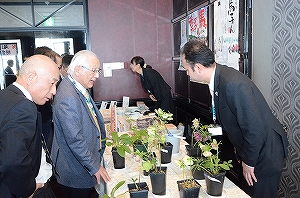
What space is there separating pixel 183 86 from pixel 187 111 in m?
0.46

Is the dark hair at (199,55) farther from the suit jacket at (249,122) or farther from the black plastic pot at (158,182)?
the black plastic pot at (158,182)

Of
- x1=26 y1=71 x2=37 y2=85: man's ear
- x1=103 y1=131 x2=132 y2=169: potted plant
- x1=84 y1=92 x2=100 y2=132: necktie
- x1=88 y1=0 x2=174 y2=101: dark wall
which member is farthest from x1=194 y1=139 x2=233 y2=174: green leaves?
x1=88 y1=0 x2=174 y2=101: dark wall

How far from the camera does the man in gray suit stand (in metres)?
1.65

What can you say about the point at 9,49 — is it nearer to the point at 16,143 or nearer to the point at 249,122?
the point at 16,143

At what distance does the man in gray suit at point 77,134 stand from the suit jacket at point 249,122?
2.69 ft

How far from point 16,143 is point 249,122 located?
121 cm

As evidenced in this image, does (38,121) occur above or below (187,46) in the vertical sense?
below

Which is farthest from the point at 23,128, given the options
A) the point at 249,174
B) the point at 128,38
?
the point at 128,38

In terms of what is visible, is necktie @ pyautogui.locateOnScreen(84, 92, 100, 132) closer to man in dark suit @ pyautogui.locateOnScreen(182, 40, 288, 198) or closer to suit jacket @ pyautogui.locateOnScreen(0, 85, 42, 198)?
suit jacket @ pyautogui.locateOnScreen(0, 85, 42, 198)

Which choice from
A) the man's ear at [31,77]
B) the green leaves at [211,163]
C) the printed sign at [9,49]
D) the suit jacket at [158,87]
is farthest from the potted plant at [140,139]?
the printed sign at [9,49]

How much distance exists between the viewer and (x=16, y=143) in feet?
3.96

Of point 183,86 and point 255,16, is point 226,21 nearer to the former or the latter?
point 255,16

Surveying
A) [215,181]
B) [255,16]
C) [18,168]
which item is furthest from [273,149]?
[18,168]

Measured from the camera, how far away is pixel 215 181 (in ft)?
4.19
